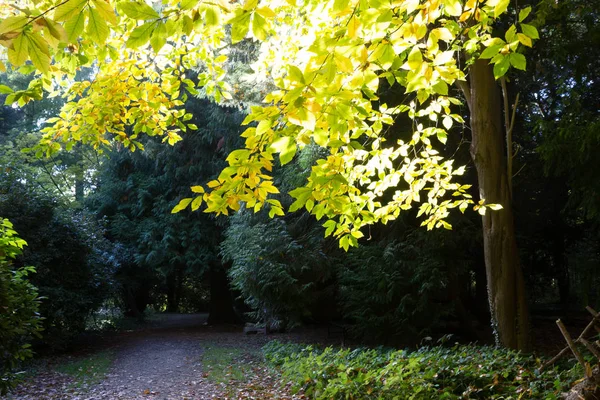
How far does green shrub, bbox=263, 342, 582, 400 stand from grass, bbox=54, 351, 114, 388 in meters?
4.05

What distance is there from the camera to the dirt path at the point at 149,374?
309 inches

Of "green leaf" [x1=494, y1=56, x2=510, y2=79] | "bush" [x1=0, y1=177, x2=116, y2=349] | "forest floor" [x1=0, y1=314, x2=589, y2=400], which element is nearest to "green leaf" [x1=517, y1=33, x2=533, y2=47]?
"green leaf" [x1=494, y1=56, x2=510, y2=79]

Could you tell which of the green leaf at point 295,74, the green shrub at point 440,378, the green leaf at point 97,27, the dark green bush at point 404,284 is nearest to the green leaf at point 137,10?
the green leaf at point 97,27

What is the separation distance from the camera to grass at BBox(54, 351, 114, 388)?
912 centimetres

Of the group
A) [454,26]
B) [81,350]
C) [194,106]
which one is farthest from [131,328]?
[454,26]

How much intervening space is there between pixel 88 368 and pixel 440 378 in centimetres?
776

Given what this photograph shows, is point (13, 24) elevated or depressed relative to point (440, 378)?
elevated

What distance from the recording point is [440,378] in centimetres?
562

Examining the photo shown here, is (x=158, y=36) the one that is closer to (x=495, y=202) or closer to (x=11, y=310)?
(x=11, y=310)

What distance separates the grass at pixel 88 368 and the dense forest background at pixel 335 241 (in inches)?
43.0

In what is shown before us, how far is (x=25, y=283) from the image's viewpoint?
554cm

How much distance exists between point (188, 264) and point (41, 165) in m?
7.71

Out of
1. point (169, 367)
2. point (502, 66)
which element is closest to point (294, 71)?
point (502, 66)

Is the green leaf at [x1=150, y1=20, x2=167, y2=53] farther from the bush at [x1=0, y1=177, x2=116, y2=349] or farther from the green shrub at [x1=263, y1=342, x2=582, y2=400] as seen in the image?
the bush at [x1=0, y1=177, x2=116, y2=349]
